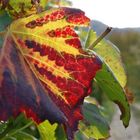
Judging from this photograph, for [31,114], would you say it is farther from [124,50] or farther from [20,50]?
[124,50]

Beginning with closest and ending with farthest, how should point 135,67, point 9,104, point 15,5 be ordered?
1. point 9,104
2. point 15,5
3. point 135,67

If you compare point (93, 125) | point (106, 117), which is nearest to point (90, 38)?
point (93, 125)

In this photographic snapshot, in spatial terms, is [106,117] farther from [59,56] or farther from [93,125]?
[59,56]

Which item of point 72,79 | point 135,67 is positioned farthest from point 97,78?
point 135,67

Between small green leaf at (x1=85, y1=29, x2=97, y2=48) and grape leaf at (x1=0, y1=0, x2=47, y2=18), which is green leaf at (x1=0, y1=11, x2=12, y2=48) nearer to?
grape leaf at (x1=0, y1=0, x2=47, y2=18)

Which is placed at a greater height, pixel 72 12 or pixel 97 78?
pixel 72 12

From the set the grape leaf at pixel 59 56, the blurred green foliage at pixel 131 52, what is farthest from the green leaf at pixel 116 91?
the blurred green foliage at pixel 131 52

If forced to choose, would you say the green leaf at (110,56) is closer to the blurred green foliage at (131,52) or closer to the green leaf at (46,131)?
the green leaf at (46,131)
